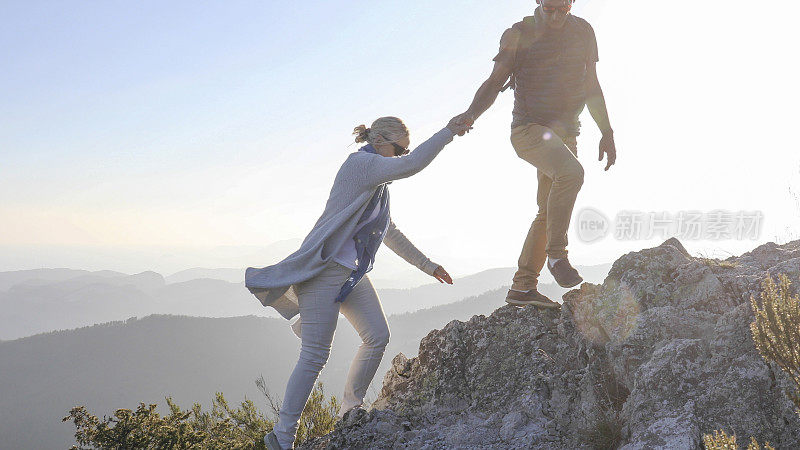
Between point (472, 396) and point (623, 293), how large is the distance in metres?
1.48

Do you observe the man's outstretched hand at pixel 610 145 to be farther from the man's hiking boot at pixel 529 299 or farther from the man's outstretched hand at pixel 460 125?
the man's outstretched hand at pixel 460 125

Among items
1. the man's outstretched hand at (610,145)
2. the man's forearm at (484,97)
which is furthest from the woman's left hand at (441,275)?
the man's outstretched hand at (610,145)

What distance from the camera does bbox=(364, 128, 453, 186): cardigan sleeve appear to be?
12.0 ft

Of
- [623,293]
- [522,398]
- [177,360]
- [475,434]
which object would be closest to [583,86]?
[623,293]

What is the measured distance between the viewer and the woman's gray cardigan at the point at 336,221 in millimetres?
3789

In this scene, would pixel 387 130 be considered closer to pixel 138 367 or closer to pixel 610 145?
pixel 610 145

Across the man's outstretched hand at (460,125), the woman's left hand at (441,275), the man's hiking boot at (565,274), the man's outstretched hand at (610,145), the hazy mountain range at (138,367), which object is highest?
the man's outstretched hand at (460,125)

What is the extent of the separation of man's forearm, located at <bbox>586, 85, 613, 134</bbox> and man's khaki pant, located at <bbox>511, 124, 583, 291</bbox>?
346mm

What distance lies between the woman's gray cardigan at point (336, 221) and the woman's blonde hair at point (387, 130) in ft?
0.84

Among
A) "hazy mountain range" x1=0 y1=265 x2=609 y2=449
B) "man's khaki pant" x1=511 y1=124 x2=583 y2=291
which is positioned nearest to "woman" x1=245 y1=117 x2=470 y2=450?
"man's khaki pant" x1=511 y1=124 x2=583 y2=291

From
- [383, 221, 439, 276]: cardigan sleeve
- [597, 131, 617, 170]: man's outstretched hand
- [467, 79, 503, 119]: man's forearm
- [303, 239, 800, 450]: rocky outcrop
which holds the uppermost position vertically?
[467, 79, 503, 119]: man's forearm

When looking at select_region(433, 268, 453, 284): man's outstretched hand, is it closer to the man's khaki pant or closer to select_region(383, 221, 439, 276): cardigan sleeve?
select_region(383, 221, 439, 276): cardigan sleeve

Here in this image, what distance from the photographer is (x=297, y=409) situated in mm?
3910

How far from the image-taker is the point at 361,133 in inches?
166
